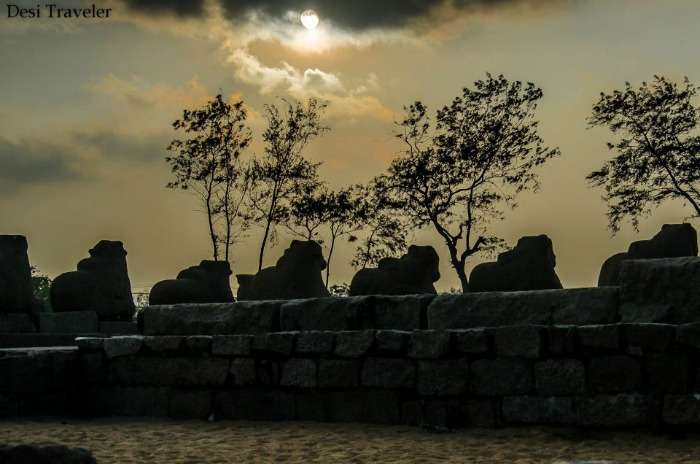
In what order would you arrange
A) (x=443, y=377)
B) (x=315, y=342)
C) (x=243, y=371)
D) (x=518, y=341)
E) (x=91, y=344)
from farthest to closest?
(x=91, y=344), (x=243, y=371), (x=315, y=342), (x=443, y=377), (x=518, y=341)

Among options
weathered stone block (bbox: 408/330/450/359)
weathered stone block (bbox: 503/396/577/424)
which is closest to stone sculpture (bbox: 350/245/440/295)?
weathered stone block (bbox: 408/330/450/359)

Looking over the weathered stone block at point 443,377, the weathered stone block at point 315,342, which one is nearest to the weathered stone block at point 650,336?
the weathered stone block at point 443,377

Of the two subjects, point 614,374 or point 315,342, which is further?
point 315,342

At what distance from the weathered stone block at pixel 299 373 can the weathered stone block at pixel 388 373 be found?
21.4 inches

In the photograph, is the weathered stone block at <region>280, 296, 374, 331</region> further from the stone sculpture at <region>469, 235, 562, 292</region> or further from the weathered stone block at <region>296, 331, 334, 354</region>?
the stone sculpture at <region>469, 235, 562, 292</region>

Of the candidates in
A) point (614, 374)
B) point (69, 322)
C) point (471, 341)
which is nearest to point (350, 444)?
point (471, 341)

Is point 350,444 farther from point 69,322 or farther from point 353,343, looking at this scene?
point 69,322

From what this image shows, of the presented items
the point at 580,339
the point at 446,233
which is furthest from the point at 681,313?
the point at 446,233

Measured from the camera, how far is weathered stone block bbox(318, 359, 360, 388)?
8.20 meters

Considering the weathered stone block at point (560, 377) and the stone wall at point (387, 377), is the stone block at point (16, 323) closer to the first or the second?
the stone wall at point (387, 377)

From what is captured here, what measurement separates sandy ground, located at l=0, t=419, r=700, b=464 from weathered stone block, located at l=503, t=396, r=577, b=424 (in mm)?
111

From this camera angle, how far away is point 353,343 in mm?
8234

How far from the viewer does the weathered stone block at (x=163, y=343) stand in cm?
926

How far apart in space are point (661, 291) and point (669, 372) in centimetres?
69
